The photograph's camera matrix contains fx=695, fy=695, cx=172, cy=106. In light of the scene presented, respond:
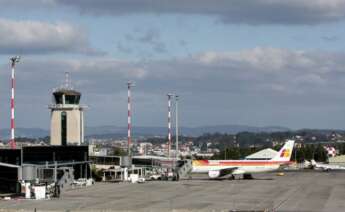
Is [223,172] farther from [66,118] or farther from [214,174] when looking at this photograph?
[66,118]

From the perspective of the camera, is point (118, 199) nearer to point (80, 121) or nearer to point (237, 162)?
point (237, 162)

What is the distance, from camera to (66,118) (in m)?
153

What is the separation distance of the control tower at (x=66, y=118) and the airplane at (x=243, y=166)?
3745 centimetres

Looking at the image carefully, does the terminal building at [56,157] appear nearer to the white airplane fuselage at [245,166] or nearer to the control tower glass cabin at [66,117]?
the control tower glass cabin at [66,117]

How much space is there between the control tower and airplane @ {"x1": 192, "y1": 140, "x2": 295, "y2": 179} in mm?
37451

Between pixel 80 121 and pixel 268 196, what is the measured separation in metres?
85.5

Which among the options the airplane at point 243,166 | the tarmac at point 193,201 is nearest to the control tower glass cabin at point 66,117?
the airplane at point 243,166

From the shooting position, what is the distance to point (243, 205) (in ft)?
210

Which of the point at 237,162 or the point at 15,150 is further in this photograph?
the point at 237,162

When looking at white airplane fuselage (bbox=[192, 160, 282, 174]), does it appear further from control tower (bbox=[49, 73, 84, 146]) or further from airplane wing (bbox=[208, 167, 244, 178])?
control tower (bbox=[49, 73, 84, 146])

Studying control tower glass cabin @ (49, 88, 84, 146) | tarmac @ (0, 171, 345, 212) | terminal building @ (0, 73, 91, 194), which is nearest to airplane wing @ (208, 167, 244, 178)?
terminal building @ (0, 73, 91, 194)

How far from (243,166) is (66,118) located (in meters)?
47.0

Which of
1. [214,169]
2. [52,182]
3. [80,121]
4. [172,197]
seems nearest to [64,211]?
[172,197]

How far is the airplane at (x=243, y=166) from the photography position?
123m
